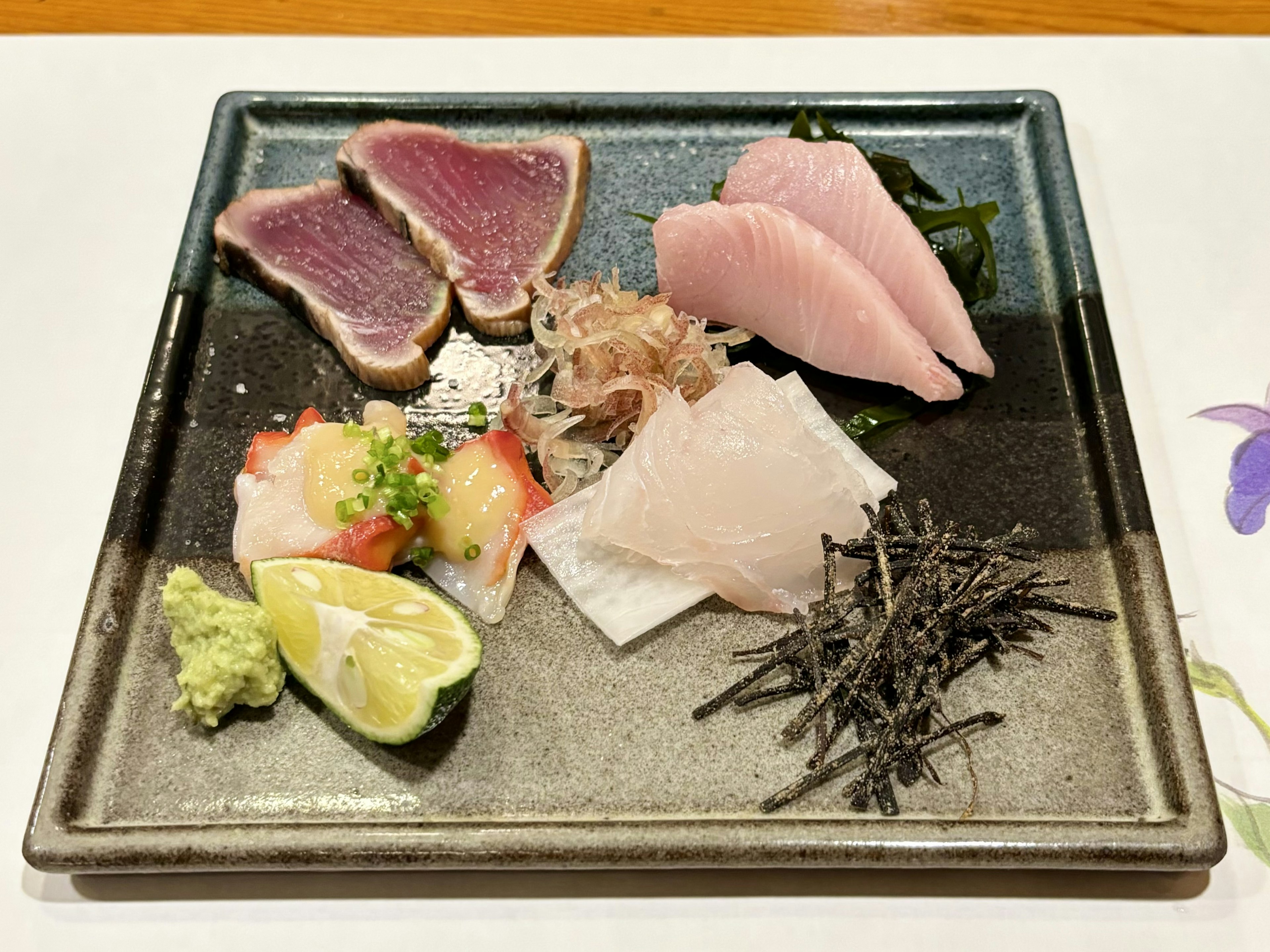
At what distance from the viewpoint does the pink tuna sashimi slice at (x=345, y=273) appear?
2854 millimetres

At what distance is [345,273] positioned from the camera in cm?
301

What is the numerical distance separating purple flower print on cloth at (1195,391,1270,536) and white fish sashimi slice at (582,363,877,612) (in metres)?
1.14

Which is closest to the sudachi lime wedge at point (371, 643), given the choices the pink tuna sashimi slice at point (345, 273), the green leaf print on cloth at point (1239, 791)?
the pink tuna sashimi slice at point (345, 273)

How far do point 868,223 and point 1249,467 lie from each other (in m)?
1.33

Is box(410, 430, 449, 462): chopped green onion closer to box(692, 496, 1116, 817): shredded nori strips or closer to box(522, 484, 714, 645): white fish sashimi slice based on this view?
box(522, 484, 714, 645): white fish sashimi slice

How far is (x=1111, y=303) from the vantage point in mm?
3172

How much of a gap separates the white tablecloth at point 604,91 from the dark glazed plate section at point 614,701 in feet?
0.48

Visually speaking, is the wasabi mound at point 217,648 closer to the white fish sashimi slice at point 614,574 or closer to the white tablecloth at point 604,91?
the white tablecloth at point 604,91

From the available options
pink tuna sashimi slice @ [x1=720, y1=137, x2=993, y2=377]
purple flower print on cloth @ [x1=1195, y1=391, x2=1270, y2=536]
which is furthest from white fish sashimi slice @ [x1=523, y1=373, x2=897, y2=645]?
purple flower print on cloth @ [x1=1195, y1=391, x2=1270, y2=536]

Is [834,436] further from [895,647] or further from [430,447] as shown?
[430,447]

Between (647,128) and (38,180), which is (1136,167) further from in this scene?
(38,180)

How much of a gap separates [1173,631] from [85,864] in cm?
254

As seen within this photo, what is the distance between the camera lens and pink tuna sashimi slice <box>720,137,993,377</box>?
2789mm

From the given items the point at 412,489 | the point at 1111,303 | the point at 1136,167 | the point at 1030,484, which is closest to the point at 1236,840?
the point at 1030,484
